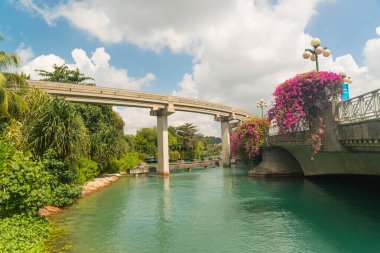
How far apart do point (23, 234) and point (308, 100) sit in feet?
62.2

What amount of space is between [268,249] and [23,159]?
11.6 m

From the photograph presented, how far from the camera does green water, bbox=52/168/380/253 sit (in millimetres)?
11266

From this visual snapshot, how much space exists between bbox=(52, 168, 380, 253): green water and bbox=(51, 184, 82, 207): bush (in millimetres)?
708

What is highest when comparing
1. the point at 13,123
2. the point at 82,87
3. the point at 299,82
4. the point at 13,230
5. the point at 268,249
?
the point at 82,87

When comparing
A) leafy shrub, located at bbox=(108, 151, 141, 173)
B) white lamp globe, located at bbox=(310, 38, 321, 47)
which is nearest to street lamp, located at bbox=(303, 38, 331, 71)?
white lamp globe, located at bbox=(310, 38, 321, 47)

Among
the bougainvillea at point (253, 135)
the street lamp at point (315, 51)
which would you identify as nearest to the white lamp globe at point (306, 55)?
the street lamp at point (315, 51)

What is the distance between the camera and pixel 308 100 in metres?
20.3

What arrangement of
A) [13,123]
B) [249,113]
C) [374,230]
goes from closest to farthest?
[374,230]
[13,123]
[249,113]

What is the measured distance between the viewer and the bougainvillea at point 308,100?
19422mm

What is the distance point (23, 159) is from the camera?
12969mm

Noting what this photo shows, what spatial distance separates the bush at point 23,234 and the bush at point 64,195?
19.8 feet

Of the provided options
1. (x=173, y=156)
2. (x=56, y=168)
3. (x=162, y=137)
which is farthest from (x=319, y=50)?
(x=173, y=156)

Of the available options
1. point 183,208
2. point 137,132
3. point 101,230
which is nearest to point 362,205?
point 183,208

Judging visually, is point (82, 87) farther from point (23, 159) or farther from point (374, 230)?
point (374, 230)
